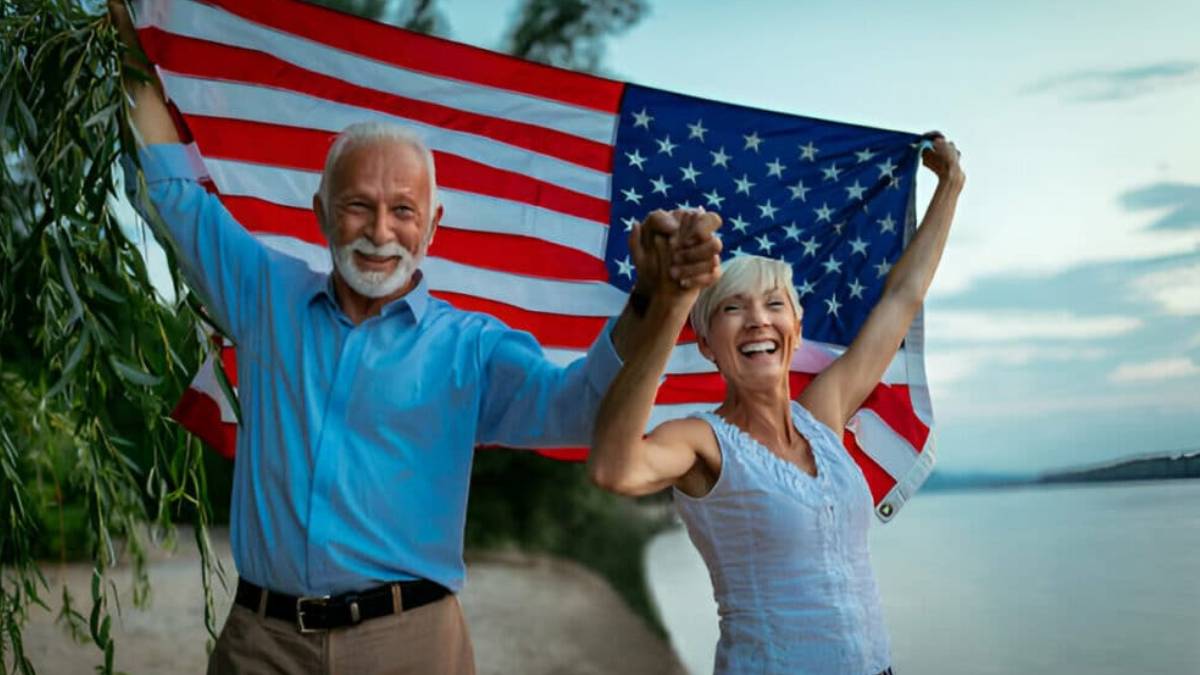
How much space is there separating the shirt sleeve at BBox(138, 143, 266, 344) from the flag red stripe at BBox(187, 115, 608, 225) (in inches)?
24.8

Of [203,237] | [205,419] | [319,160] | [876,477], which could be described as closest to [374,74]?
[319,160]

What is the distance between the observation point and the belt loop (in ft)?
6.14

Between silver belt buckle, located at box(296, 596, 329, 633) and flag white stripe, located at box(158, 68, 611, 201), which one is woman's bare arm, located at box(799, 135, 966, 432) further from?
silver belt buckle, located at box(296, 596, 329, 633)

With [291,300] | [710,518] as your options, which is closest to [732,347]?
[710,518]

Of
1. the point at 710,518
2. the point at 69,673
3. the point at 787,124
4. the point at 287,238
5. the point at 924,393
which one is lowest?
the point at 69,673

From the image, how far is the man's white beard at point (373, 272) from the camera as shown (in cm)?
189

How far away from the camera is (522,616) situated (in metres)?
12.0

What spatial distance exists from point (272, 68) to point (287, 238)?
0.36 meters

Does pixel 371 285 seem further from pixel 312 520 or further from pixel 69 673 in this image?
pixel 69 673

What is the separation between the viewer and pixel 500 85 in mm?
2990

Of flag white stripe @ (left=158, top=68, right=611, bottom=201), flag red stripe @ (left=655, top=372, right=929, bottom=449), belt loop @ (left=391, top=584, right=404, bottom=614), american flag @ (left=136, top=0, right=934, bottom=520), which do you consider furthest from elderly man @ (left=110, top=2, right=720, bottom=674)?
flag red stripe @ (left=655, top=372, right=929, bottom=449)

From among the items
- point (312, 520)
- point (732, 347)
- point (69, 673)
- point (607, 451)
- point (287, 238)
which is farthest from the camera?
point (69, 673)

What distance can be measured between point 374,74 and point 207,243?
37.9 inches

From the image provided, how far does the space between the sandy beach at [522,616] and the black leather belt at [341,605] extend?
30.7ft
